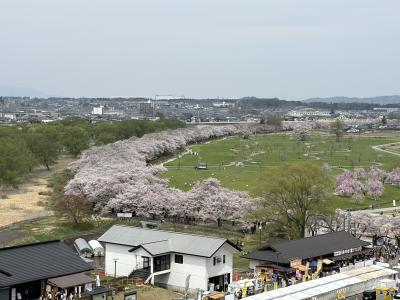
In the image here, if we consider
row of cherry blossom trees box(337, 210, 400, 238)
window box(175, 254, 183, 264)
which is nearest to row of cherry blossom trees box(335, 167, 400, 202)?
row of cherry blossom trees box(337, 210, 400, 238)

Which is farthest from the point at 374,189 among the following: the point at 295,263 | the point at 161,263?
the point at 161,263

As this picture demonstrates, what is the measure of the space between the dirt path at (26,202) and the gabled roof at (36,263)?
23.7 m

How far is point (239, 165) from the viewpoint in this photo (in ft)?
290

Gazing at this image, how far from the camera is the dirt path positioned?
55.0 m

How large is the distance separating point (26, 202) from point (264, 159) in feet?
146

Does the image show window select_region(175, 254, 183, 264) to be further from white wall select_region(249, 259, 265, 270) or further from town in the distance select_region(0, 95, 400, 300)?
white wall select_region(249, 259, 265, 270)

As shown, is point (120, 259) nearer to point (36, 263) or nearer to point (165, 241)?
point (165, 241)

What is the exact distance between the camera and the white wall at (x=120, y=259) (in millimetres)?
33594

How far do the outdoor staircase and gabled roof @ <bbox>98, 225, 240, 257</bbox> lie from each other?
1.22 meters

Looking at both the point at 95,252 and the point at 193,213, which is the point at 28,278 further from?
the point at 193,213

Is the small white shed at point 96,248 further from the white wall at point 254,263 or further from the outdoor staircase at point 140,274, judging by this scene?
the white wall at point 254,263

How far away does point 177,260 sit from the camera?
32.7 meters

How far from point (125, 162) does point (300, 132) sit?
69203mm

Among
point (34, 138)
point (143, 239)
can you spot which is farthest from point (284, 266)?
point (34, 138)
